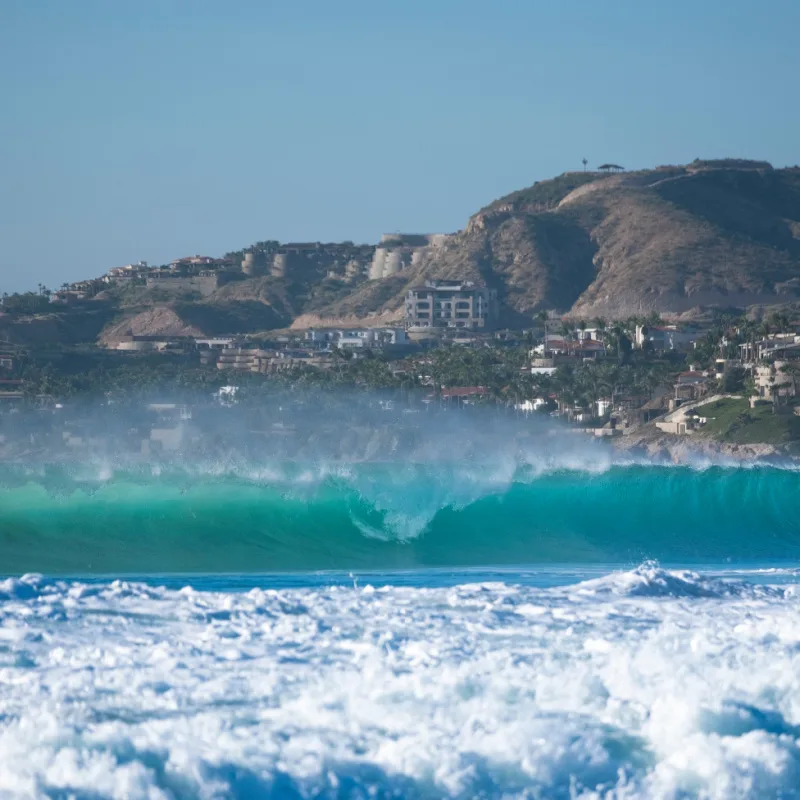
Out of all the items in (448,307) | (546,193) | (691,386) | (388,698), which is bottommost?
(388,698)

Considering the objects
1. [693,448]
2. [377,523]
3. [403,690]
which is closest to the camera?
[403,690]

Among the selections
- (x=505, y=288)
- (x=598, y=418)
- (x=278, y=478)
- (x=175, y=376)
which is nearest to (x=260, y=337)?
(x=505, y=288)

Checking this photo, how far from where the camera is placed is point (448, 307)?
112 meters

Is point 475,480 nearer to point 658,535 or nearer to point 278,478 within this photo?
point 278,478

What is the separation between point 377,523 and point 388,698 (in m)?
15.2

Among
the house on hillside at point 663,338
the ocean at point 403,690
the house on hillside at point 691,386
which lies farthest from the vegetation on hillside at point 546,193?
the ocean at point 403,690

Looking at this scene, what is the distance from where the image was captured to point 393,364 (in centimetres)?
8138

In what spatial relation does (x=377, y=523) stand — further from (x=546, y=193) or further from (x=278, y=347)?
(x=546, y=193)

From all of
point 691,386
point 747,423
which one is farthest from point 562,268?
point 747,423

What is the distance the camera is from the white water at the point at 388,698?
8594mm

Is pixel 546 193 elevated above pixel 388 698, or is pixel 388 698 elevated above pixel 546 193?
pixel 546 193

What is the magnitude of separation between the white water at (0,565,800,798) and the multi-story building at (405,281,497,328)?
9803cm

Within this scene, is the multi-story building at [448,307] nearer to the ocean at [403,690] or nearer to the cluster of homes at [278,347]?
the cluster of homes at [278,347]

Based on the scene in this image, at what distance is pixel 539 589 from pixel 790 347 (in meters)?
54.6
